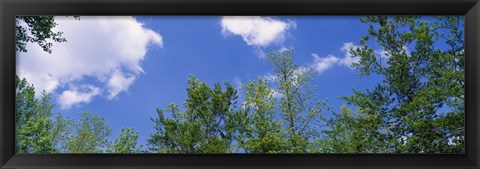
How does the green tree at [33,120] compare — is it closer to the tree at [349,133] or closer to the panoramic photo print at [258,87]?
the panoramic photo print at [258,87]

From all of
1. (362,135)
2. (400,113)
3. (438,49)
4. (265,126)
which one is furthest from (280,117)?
(438,49)

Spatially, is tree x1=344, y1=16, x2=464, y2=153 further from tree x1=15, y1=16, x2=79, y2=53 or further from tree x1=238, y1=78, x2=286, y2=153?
tree x1=15, y1=16, x2=79, y2=53

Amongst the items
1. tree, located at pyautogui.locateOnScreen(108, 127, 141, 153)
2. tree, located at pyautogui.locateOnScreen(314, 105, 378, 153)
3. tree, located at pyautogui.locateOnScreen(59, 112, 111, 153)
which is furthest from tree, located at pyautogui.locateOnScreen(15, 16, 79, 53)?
tree, located at pyautogui.locateOnScreen(314, 105, 378, 153)

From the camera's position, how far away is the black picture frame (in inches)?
50.0

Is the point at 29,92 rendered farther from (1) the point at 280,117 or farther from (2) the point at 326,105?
(2) the point at 326,105

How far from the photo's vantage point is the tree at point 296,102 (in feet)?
6.11

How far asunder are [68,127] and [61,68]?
0.73ft

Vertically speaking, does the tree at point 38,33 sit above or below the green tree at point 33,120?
above

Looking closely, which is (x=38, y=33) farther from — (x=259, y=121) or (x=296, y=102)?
(x=296, y=102)

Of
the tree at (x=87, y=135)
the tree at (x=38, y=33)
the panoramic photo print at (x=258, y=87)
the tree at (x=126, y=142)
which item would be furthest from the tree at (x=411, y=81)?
the tree at (x=38, y=33)

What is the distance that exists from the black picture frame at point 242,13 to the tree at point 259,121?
0.56m

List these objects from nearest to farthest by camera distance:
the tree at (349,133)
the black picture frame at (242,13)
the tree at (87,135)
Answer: the black picture frame at (242,13), the tree at (87,135), the tree at (349,133)

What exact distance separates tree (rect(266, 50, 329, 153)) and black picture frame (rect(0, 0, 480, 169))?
58cm

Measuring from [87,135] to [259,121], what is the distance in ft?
Answer: 2.20
